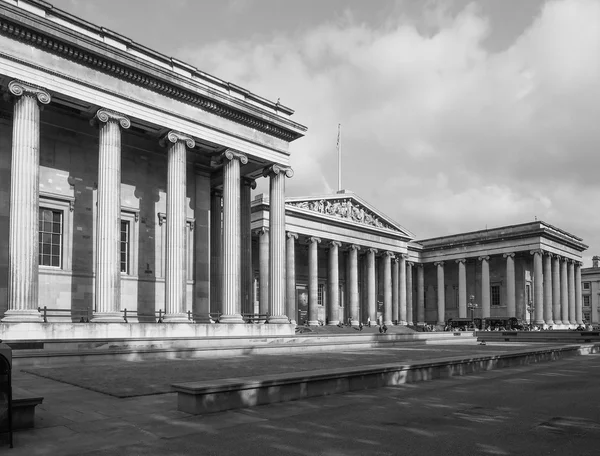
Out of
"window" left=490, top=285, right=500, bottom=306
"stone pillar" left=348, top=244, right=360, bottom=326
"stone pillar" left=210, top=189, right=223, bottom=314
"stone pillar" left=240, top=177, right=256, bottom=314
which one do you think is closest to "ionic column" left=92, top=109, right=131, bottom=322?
"stone pillar" left=210, top=189, right=223, bottom=314

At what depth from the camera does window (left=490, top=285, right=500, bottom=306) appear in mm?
86250

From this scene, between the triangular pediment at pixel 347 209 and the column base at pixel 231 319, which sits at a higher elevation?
the triangular pediment at pixel 347 209

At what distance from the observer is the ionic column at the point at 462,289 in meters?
82.8

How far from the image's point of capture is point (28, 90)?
2394 cm

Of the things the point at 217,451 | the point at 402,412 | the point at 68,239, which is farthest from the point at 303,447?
the point at 68,239

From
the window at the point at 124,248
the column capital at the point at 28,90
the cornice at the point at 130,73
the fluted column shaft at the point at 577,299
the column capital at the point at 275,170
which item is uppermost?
the cornice at the point at 130,73

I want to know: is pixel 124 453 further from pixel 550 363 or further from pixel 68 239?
pixel 68 239

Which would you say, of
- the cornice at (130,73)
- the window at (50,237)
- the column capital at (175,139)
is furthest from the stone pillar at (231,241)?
the window at (50,237)

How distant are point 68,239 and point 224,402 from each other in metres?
20.6

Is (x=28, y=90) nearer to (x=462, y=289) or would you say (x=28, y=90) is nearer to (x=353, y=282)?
(x=353, y=282)

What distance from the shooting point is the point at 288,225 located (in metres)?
59.9

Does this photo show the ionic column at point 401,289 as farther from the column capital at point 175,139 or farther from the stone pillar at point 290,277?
the column capital at point 175,139

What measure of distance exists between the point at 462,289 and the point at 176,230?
62.0m

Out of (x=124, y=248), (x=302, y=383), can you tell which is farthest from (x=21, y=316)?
(x=302, y=383)
